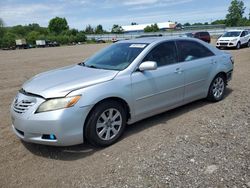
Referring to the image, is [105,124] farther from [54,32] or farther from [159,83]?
[54,32]

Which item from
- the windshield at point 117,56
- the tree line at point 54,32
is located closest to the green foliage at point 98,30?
the tree line at point 54,32

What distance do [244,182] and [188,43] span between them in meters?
3.11

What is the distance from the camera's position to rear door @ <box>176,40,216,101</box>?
5.06 meters

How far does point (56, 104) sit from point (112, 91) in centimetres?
85

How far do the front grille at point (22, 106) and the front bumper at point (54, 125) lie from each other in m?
0.05

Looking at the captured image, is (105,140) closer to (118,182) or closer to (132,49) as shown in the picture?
(118,182)

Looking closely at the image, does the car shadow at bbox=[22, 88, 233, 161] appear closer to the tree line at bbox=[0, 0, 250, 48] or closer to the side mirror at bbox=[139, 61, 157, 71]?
the side mirror at bbox=[139, 61, 157, 71]

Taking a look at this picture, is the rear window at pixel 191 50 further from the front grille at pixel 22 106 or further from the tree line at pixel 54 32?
the tree line at pixel 54 32

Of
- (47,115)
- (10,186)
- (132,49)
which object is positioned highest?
(132,49)

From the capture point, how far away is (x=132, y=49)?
185 inches

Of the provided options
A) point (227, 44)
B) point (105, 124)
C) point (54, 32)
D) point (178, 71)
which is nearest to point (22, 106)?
point (105, 124)

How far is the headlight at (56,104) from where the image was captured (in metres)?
3.47

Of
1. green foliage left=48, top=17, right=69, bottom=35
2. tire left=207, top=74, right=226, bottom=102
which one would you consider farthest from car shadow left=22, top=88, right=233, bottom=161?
green foliage left=48, top=17, right=69, bottom=35

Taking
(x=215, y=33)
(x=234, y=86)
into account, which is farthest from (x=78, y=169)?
(x=215, y=33)
